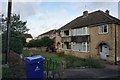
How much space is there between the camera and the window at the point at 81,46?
14.3m

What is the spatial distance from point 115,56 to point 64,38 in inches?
399

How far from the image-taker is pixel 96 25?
42.1ft

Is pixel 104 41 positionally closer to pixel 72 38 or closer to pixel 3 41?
pixel 72 38

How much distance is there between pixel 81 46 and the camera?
15.3 metres

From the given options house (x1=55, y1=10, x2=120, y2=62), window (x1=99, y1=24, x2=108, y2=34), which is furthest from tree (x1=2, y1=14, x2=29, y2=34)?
window (x1=99, y1=24, x2=108, y2=34)

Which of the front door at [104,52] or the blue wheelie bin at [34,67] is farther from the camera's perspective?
the front door at [104,52]

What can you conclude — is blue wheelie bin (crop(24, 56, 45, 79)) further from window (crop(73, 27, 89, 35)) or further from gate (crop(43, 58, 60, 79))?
window (crop(73, 27, 89, 35))

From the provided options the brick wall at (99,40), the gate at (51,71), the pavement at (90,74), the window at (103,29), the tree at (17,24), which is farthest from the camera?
the tree at (17,24)

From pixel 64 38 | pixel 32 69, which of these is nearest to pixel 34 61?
pixel 32 69

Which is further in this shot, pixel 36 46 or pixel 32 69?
pixel 36 46

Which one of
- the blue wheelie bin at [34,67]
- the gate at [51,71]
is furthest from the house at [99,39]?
the blue wheelie bin at [34,67]

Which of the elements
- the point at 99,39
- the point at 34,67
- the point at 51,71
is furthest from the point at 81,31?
the point at 34,67

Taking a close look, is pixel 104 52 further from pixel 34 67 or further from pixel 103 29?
pixel 34 67

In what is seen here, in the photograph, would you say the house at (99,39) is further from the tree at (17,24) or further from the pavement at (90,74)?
the tree at (17,24)
